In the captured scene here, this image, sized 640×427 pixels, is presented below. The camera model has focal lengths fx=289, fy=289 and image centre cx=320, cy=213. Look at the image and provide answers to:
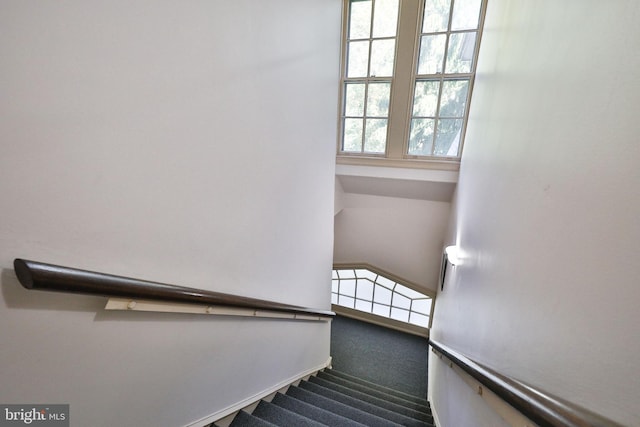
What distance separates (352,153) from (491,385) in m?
3.20

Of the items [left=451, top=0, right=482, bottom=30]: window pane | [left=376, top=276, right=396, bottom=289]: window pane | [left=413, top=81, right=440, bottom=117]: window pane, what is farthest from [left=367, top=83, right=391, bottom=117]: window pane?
[left=376, top=276, right=396, bottom=289]: window pane

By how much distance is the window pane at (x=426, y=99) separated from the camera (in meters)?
3.35

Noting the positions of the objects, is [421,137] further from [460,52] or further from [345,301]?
[345,301]

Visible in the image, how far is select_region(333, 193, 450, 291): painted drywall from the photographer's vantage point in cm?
410

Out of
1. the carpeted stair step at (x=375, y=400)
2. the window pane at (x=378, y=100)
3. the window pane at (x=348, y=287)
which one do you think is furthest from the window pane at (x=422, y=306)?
the window pane at (x=378, y=100)

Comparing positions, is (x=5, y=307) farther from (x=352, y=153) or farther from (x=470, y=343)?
(x=352, y=153)

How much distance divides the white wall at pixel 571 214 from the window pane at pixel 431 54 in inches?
77.8

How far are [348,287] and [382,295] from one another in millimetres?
657

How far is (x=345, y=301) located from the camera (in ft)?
18.4

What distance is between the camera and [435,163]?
3477 mm

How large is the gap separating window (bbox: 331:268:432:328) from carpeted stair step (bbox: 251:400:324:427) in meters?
3.33

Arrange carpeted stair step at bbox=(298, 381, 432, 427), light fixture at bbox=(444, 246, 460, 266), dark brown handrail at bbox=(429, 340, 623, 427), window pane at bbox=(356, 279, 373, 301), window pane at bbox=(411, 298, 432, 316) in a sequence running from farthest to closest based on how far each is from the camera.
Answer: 1. window pane at bbox=(356, 279, 373, 301)
2. window pane at bbox=(411, 298, 432, 316)
3. light fixture at bbox=(444, 246, 460, 266)
4. carpeted stair step at bbox=(298, 381, 432, 427)
5. dark brown handrail at bbox=(429, 340, 623, 427)

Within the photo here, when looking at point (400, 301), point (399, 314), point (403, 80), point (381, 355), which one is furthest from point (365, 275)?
point (403, 80)

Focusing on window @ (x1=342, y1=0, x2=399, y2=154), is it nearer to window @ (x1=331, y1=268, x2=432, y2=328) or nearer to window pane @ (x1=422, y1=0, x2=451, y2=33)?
window pane @ (x1=422, y1=0, x2=451, y2=33)
